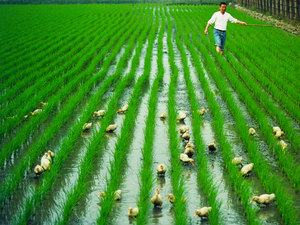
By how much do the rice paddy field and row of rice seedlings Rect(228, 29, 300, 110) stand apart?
0.03 meters

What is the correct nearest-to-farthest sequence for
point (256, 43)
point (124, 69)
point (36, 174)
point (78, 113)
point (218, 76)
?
point (36, 174)
point (78, 113)
point (218, 76)
point (124, 69)
point (256, 43)

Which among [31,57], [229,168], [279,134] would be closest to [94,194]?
[229,168]

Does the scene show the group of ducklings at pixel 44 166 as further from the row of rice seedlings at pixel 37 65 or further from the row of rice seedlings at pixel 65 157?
the row of rice seedlings at pixel 37 65

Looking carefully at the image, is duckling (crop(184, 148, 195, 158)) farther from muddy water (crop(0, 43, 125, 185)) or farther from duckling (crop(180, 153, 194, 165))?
muddy water (crop(0, 43, 125, 185))

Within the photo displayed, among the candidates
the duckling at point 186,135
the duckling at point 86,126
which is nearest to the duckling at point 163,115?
the duckling at point 186,135

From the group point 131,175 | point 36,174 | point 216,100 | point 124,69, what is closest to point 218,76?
point 216,100

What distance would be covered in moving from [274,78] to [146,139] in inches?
141

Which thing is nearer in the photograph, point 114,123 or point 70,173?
point 70,173

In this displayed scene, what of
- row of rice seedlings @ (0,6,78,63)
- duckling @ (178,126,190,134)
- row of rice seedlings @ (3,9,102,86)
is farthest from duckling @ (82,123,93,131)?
row of rice seedlings @ (0,6,78,63)

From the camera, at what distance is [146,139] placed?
431 centimetres

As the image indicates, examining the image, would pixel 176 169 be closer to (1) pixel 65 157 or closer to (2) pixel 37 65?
(1) pixel 65 157

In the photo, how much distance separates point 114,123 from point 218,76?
113 inches

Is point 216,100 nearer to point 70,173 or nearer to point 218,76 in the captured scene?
point 218,76

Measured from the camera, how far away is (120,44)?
1127cm
